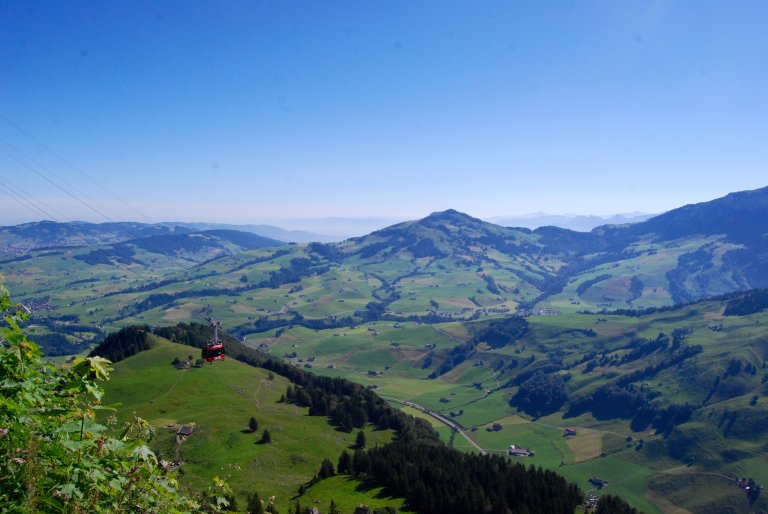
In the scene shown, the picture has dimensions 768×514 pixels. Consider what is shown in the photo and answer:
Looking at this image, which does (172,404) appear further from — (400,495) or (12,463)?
(12,463)

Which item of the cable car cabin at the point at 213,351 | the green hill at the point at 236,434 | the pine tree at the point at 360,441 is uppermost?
the cable car cabin at the point at 213,351

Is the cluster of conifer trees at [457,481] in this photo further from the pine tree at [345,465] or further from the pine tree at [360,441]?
the pine tree at [360,441]

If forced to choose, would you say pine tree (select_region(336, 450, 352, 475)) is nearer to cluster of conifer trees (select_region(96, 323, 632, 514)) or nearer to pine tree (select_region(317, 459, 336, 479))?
cluster of conifer trees (select_region(96, 323, 632, 514))

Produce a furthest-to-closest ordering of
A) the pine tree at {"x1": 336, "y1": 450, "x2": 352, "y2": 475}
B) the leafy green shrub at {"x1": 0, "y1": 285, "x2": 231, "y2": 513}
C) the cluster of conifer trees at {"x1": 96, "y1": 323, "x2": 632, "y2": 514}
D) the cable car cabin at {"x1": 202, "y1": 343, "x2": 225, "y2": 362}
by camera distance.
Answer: the pine tree at {"x1": 336, "y1": 450, "x2": 352, "y2": 475} < the cluster of conifer trees at {"x1": 96, "y1": 323, "x2": 632, "y2": 514} < the cable car cabin at {"x1": 202, "y1": 343, "x2": 225, "y2": 362} < the leafy green shrub at {"x1": 0, "y1": 285, "x2": 231, "y2": 513}

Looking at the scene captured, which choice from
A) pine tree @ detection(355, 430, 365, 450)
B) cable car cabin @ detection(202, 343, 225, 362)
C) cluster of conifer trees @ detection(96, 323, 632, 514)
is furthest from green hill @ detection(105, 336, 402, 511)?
cable car cabin @ detection(202, 343, 225, 362)

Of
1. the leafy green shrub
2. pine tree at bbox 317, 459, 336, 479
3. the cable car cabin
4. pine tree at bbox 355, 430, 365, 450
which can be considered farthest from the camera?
pine tree at bbox 355, 430, 365, 450

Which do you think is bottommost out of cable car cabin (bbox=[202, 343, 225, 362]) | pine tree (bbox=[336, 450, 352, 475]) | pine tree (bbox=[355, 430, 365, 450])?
pine tree (bbox=[355, 430, 365, 450])

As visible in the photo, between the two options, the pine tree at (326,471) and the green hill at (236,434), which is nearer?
the green hill at (236,434)

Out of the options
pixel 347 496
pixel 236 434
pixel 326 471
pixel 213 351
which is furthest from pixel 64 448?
pixel 236 434

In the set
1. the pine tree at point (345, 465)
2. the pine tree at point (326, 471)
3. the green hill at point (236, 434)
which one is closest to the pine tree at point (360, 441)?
the green hill at point (236, 434)

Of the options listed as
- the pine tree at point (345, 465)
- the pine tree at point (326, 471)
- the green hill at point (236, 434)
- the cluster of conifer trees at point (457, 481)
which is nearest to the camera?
the cluster of conifer trees at point (457, 481)

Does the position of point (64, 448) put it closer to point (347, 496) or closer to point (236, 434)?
point (347, 496)

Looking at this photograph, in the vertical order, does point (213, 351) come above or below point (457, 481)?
above

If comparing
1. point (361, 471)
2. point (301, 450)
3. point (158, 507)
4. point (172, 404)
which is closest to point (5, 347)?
point (158, 507)
